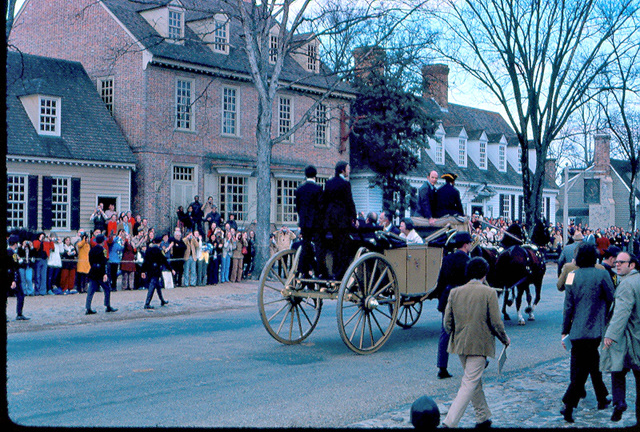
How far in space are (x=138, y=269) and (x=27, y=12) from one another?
1807 centimetres

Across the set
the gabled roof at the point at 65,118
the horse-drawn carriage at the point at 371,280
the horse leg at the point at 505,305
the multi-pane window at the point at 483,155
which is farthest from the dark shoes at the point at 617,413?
the multi-pane window at the point at 483,155

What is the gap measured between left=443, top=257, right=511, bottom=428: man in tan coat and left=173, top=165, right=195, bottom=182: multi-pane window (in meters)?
23.2

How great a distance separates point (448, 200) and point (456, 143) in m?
35.0

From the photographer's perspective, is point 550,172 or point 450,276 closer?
point 450,276

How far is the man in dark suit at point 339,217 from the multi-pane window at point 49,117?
1843 cm

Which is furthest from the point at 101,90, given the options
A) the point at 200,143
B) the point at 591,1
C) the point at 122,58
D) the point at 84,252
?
the point at 591,1

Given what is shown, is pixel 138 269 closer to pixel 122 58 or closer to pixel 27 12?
pixel 122 58

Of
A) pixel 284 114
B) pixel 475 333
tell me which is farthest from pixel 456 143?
pixel 475 333

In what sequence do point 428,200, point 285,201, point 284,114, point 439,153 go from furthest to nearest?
point 439,153 → point 285,201 → point 284,114 → point 428,200

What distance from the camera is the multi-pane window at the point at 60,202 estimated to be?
25406 millimetres

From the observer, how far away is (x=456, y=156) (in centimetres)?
4634

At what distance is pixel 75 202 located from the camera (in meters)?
25.8

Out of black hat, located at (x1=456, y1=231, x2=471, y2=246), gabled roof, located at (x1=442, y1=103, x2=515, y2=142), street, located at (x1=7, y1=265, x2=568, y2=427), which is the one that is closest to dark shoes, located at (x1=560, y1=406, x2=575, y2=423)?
street, located at (x1=7, y1=265, x2=568, y2=427)

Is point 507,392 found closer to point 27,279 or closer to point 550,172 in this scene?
point 27,279
